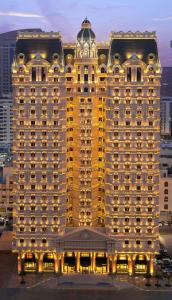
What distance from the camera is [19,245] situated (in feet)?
250

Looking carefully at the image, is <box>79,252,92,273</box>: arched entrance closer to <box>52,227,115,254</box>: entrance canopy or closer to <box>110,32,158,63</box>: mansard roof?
<box>52,227,115,254</box>: entrance canopy

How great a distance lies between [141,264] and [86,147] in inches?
662

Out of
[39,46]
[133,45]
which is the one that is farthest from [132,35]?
[39,46]

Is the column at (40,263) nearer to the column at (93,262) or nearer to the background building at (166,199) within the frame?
the column at (93,262)

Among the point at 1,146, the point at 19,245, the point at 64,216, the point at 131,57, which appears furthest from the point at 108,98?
the point at 1,146

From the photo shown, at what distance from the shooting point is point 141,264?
7706cm

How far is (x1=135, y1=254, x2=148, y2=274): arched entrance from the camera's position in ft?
252

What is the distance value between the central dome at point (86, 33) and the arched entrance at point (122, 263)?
28140 mm

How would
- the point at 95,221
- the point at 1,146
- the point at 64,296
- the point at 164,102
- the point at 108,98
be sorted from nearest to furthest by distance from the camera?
1. the point at 64,296
2. the point at 108,98
3. the point at 95,221
4. the point at 1,146
5. the point at 164,102

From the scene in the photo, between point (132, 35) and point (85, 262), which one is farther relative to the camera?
point (85, 262)

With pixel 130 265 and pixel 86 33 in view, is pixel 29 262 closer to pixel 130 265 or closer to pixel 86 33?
pixel 130 265

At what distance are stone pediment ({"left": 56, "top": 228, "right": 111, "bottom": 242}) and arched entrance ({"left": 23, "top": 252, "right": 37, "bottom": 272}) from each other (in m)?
4.88

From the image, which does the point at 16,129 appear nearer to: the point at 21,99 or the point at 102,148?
the point at 21,99

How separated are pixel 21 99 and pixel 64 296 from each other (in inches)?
968
